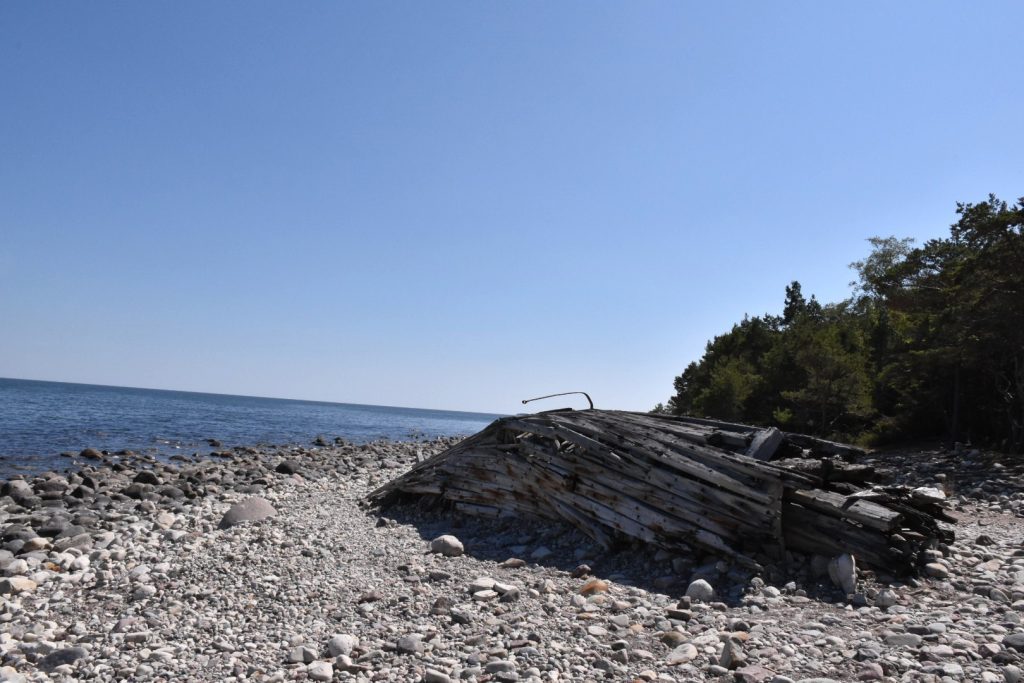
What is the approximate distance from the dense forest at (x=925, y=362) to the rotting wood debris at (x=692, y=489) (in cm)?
1093

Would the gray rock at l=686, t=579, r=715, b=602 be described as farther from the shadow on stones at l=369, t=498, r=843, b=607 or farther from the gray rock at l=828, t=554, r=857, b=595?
the gray rock at l=828, t=554, r=857, b=595

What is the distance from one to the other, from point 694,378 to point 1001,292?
3178 centimetres

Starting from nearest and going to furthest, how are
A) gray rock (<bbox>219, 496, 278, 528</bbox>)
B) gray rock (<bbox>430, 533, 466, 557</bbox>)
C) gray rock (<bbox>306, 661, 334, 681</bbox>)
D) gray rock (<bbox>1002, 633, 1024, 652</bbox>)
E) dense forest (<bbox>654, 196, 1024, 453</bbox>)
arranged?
gray rock (<bbox>1002, 633, 1024, 652</bbox>) → gray rock (<bbox>306, 661, 334, 681</bbox>) → gray rock (<bbox>430, 533, 466, 557</bbox>) → gray rock (<bbox>219, 496, 278, 528</bbox>) → dense forest (<bbox>654, 196, 1024, 453</bbox>)

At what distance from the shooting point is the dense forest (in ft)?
53.7

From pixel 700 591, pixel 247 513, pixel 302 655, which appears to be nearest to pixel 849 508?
pixel 700 591

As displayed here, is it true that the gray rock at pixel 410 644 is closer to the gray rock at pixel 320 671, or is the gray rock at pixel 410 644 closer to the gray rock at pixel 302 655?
the gray rock at pixel 320 671

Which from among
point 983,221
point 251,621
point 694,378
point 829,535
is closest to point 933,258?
point 983,221

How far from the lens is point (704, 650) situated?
195 inches

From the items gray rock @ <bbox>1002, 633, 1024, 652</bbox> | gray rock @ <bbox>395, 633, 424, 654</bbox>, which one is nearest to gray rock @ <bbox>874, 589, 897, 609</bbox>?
gray rock @ <bbox>1002, 633, 1024, 652</bbox>

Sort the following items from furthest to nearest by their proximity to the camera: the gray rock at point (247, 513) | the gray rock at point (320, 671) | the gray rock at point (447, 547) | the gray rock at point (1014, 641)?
1. the gray rock at point (247, 513)
2. the gray rock at point (447, 547)
3. the gray rock at point (320, 671)
4. the gray rock at point (1014, 641)

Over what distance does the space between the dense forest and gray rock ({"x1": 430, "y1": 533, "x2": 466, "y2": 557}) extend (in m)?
15.8

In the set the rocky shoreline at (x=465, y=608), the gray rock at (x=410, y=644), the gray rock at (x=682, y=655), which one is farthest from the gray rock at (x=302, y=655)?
the gray rock at (x=682, y=655)

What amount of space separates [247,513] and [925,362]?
20.2 metres

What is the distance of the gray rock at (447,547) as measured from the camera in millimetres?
8469
